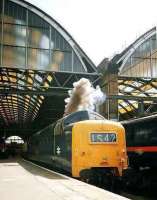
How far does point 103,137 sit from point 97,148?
1.60ft

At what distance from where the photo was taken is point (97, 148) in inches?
590

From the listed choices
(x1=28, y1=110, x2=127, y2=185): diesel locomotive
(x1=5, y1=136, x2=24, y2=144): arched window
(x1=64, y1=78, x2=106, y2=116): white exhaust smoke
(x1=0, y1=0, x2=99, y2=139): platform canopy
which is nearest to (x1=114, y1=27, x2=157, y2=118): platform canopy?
(x1=0, y1=0, x2=99, y2=139): platform canopy

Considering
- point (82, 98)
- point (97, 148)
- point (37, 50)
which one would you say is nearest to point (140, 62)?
point (37, 50)

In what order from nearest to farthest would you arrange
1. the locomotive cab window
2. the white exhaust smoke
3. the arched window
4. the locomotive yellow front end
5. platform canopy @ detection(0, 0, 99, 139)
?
1. the locomotive yellow front end
2. the locomotive cab window
3. the white exhaust smoke
4. platform canopy @ detection(0, 0, 99, 139)
5. the arched window

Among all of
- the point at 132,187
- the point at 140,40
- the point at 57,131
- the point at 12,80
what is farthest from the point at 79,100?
the point at 12,80

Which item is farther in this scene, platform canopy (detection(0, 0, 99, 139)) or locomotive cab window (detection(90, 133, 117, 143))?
platform canopy (detection(0, 0, 99, 139))

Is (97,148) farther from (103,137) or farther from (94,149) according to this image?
(103,137)

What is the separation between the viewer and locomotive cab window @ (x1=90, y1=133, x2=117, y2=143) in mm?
15109

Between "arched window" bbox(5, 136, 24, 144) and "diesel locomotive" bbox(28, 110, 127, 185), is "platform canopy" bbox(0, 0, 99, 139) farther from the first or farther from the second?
"arched window" bbox(5, 136, 24, 144)

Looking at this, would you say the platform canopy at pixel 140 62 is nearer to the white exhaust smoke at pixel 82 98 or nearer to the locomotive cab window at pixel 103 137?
the white exhaust smoke at pixel 82 98

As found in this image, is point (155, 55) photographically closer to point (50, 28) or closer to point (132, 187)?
point (50, 28)

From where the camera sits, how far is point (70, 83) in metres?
35.2

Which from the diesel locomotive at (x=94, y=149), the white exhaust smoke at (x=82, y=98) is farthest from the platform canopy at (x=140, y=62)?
the diesel locomotive at (x=94, y=149)

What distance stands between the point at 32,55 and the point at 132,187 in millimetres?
15784
